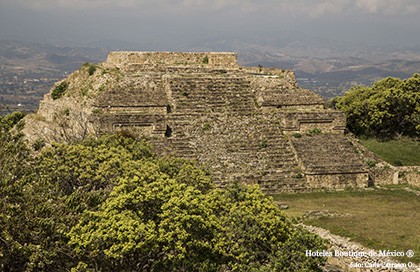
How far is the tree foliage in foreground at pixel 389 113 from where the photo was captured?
32688 millimetres

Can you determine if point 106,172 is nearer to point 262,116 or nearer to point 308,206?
point 308,206

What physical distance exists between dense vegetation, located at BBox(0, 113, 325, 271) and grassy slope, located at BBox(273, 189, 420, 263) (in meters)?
4.55

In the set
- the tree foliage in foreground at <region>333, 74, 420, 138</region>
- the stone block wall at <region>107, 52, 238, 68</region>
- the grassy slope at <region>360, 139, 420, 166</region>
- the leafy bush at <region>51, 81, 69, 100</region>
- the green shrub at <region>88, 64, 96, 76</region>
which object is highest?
the stone block wall at <region>107, 52, 238, 68</region>

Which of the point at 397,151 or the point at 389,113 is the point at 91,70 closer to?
the point at 397,151

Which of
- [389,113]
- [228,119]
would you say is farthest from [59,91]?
[389,113]

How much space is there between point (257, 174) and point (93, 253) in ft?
43.9

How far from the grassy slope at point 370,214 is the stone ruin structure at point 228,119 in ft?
4.04

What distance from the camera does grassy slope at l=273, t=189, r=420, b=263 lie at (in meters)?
16.0

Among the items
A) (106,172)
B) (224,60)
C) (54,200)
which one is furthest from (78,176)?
(224,60)

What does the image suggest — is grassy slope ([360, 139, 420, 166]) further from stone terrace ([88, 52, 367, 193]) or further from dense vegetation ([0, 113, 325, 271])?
dense vegetation ([0, 113, 325, 271])

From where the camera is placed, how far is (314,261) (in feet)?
38.4

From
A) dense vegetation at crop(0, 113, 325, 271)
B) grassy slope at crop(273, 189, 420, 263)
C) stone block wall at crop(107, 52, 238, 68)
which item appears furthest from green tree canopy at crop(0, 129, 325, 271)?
stone block wall at crop(107, 52, 238, 68)

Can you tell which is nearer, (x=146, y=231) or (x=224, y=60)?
(x=146, y=231)

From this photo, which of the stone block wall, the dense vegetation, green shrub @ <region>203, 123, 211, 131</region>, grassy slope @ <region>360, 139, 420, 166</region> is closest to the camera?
the dense vegetation
